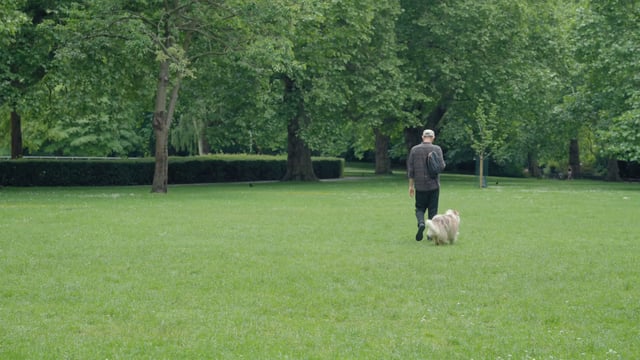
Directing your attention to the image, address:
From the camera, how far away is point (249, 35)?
97.3 feet

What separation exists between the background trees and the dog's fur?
15166mm

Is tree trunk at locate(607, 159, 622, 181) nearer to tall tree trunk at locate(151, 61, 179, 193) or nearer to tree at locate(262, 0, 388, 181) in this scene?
tree at locate(262, 0, 388, 181)

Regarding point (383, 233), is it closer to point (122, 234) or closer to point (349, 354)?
point (122, 234)

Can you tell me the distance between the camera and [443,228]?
1417cm

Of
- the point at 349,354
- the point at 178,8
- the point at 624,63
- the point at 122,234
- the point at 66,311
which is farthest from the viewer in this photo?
the point at 624,63

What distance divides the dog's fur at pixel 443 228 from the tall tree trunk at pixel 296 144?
24848 millimetres

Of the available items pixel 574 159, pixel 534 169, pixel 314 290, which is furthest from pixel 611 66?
pixel 534 169

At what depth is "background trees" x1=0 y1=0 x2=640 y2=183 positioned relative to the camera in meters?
29.2

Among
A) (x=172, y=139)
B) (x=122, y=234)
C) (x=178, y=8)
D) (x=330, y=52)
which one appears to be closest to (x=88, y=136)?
(x=172, y=139)

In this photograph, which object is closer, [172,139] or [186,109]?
[186,109]

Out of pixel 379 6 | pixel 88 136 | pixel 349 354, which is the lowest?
pixel 349 354

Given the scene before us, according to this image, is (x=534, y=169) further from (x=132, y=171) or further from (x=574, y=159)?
(x=132, y=171)

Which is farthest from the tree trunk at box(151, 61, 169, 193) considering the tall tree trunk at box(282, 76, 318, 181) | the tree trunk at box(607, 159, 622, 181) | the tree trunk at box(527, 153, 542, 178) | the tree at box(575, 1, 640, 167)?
the tree trunk at box(527, 153, 542, 178)

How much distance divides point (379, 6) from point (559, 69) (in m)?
13.1
